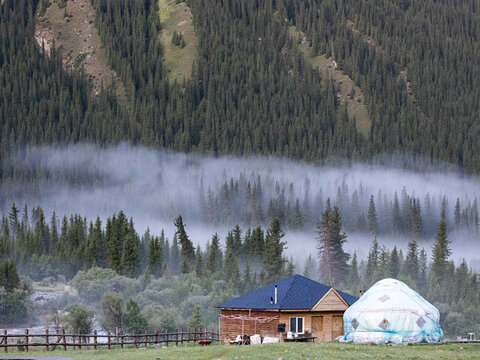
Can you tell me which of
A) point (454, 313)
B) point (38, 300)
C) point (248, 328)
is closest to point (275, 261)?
point (454, 313)

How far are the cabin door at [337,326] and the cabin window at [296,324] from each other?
9.46 ft

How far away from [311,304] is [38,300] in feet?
405

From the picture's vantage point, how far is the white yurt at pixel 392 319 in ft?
200

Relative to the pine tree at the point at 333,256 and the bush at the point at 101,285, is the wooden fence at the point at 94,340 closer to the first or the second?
the bush at the point at 101,285

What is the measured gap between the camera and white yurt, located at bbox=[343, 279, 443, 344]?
60.8 meters

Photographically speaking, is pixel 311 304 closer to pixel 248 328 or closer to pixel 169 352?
pixel 248 328

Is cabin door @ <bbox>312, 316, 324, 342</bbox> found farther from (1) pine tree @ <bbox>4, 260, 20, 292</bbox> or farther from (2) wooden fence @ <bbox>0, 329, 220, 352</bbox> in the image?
(1) pine tree @ <bbox>4, 260, 20, 292</bbox>

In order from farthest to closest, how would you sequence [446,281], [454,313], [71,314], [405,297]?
1. [446,281]
2. [454,313]
3. [71,314]
4. [405,297]

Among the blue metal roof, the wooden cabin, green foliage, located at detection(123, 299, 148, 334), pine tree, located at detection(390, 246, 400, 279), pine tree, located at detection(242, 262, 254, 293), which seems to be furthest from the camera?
pine tree, located at detection(390, 246, 400, 279)

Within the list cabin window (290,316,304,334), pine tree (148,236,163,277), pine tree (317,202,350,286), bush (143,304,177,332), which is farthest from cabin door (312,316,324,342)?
pine tree (148,236,163,277)

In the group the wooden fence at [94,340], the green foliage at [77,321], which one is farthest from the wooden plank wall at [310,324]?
the green foliage at [77,321]

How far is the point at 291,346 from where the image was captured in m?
51.4

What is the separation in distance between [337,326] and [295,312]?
404cm

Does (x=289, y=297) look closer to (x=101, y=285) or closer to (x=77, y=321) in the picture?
(x=77, y=321)
